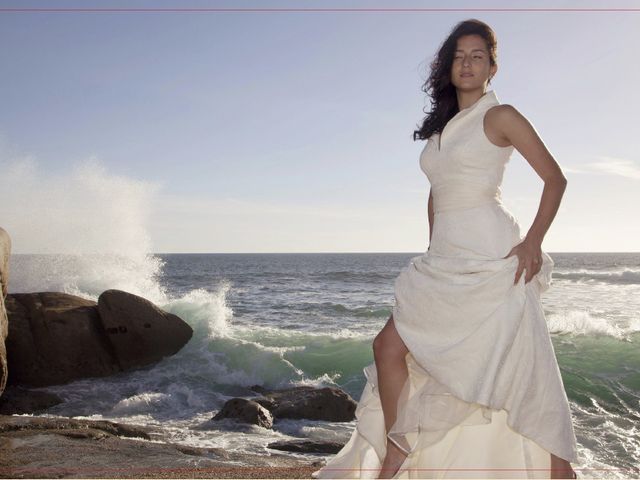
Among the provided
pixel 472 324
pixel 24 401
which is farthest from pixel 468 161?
pixel 24 401

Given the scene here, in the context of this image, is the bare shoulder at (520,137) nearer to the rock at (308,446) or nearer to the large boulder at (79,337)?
the rock at (308,446)

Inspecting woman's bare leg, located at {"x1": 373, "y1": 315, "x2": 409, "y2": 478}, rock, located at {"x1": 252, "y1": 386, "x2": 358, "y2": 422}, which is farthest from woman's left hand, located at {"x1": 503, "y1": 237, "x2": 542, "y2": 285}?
rock, located at {"x1": 252, "y1": 386, "x2": 358, "y2": 422}

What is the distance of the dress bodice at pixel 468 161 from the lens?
8.26ft

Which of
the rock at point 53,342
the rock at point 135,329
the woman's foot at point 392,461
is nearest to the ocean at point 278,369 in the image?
the rock at point 135,329

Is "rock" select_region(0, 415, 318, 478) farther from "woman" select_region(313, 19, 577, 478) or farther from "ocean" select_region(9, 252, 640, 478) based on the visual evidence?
"woman" select_region(313, 19, 577, 478)

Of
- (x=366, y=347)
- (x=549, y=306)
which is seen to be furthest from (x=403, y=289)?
(x=549, y=306)

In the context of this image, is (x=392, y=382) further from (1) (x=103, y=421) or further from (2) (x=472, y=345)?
(1) (x=103, y=421)

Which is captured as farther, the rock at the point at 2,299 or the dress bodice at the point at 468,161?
the rock at the point at 2,299

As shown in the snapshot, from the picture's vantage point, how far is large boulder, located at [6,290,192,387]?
9.38 meters

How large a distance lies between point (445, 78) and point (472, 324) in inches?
39.6

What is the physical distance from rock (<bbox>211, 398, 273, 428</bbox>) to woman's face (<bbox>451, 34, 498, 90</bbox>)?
200 inches

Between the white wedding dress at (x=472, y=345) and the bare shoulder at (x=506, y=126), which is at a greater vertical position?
the bare shoulder at (x=506, y=126)

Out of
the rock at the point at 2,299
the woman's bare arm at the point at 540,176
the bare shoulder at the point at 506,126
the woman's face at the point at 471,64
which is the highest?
the woman's face at the point at 471,64

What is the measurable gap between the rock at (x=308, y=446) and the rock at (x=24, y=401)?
3.48m
